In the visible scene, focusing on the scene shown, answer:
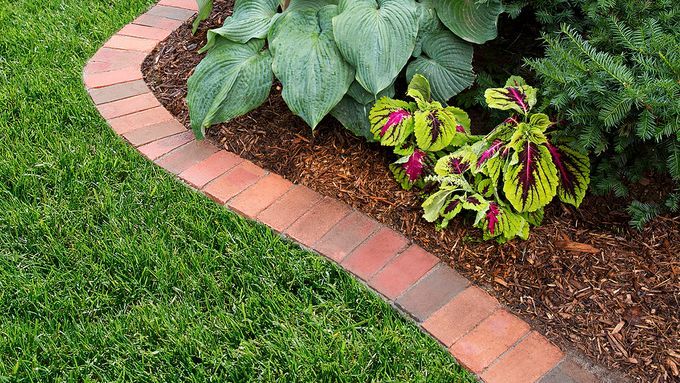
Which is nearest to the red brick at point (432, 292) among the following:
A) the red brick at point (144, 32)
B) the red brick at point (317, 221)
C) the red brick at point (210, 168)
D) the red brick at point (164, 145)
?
the red brick at point (317, 221)

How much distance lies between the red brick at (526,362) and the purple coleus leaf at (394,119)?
732 mm

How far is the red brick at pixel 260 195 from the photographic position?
214cm

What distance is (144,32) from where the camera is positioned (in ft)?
10.3

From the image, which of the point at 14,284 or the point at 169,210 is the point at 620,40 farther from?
the point at 14,284

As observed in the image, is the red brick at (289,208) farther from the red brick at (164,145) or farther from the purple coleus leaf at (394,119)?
the red brick at (164,145)

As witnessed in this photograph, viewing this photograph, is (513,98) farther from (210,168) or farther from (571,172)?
(210,168)

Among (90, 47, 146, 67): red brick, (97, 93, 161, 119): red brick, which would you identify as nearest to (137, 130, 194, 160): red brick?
(97, 93, 161, 119): red brick

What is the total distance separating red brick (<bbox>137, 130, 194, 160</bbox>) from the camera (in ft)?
7.86

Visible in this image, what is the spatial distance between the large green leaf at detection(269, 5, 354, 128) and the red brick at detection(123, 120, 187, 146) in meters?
0.54

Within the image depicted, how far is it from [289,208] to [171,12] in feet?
5.36

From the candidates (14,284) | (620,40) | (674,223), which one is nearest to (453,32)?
(620,40)

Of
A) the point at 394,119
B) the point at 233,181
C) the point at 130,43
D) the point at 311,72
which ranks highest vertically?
the point at 311,72

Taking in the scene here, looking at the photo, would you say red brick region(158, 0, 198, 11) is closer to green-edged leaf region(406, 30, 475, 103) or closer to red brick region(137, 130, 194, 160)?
red brick region(137, 130, 194, 160)

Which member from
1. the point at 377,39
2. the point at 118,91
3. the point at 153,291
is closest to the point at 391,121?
the point at 377,39
